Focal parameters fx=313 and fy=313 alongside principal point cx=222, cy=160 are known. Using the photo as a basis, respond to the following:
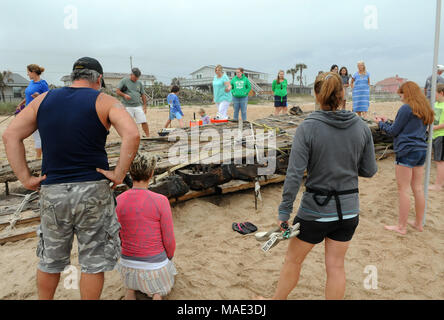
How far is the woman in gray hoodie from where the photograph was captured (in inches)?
80.4

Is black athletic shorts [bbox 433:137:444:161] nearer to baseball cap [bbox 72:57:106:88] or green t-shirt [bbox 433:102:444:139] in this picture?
green t-shirt [bbox 433:102:444:139]

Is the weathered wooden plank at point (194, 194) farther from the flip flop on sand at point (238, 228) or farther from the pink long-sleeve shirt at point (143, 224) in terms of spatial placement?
the pink long-sleeve shirt at point (143, 224)

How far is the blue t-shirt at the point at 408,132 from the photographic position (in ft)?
11.6

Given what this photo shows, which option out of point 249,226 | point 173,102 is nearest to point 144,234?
point 249,226

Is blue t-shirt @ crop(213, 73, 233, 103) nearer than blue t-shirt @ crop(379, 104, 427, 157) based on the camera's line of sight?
No

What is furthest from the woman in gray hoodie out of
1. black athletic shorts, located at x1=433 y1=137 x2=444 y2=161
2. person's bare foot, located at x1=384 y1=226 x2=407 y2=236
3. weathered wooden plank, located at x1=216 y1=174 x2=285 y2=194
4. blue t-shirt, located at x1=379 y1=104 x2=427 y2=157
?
black athletic shorts, located at x1=433 y1=137 x2=444 y2=161

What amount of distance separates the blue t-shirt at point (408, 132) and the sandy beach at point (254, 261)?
116cm

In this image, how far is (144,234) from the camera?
97.0 inches

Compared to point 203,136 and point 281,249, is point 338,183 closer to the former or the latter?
point 281,249

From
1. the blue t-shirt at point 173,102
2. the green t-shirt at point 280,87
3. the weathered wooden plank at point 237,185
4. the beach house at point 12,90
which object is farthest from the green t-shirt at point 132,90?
the beach house at point 12,90

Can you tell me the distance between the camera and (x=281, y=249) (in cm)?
366

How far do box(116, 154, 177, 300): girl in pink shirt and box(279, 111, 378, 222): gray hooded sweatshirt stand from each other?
98 cm

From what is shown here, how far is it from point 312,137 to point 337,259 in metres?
0.89

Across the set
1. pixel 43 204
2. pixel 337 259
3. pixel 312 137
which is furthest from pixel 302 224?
pixel 43 204
